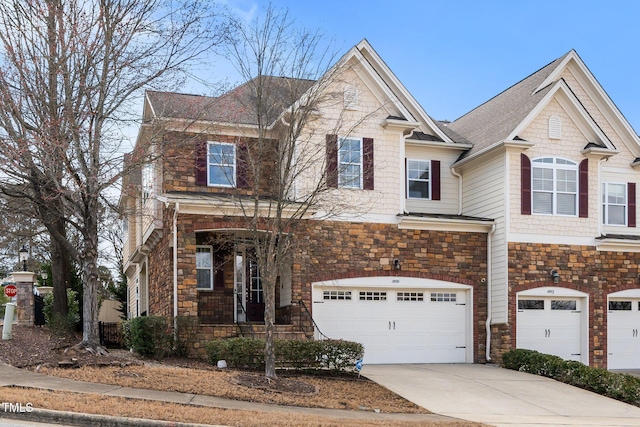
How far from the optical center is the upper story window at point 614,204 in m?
23.4

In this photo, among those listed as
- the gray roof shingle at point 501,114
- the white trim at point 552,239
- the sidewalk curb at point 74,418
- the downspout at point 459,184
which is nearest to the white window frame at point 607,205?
the white trim at point 552,239

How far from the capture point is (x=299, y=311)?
1867 cm

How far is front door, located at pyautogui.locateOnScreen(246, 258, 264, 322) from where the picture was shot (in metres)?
20.7

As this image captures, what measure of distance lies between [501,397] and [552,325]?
260 inches

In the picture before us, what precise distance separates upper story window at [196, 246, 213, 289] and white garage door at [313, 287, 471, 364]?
10.5ft

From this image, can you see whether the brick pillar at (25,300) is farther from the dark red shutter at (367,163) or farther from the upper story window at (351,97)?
the upper story window at (351,97)

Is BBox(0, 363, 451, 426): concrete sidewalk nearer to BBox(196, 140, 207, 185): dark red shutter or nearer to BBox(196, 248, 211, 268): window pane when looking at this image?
BBox(196, 248, 211, 268): window pane

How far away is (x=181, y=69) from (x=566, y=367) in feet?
39.7

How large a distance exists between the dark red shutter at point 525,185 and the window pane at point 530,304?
2.62 m

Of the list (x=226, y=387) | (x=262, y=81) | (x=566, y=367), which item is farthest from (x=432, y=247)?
(x=226, y=387)

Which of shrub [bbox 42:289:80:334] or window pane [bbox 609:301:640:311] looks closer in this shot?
shrub [bbox 42:289:80:334]

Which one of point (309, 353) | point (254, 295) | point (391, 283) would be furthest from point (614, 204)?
point (309, 353)

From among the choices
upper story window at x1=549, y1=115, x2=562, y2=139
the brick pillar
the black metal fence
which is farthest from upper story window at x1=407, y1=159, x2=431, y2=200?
the brick pillar

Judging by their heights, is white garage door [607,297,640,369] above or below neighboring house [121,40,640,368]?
below
